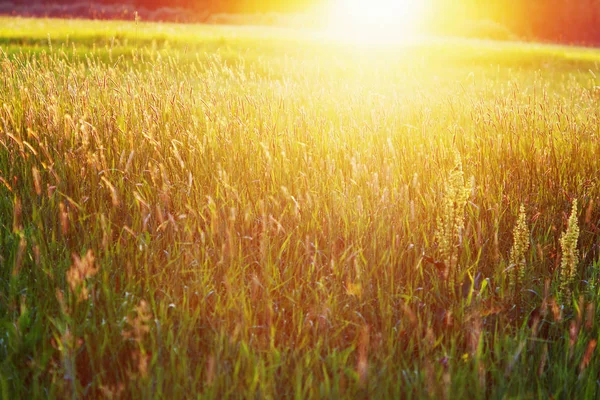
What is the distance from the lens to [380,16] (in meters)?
22.7

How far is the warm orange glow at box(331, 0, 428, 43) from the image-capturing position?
2195 cm

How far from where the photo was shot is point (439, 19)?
25.8 metres

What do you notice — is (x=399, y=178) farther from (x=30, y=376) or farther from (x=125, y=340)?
(x=30, y=376)

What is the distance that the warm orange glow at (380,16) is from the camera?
22.0 m

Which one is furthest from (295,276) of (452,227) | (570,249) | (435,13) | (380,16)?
(435,13)

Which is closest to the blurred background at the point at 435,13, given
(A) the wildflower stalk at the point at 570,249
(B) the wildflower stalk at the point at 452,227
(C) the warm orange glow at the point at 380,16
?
(C) the warm orange glow at the point at 380,16

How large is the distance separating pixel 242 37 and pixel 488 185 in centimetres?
1154

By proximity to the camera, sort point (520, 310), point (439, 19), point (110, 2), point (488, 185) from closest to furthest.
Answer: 1. point (520, 310)
2. point (488, 185)
3. point (439, 19)
4. point (110, 2)

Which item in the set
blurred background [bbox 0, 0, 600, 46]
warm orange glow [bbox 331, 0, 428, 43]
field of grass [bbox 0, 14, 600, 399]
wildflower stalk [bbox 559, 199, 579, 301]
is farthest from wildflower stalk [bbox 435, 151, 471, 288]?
blurred background [bbox 0, 0, 600, 46]

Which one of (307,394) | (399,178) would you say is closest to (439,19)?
(399,178)

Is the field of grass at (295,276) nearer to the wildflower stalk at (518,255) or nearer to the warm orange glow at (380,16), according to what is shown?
the wildflower stalk at (518,255)

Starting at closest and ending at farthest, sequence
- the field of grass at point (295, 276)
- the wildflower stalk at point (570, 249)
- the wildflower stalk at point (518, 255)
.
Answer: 1. the field of grass at point (295, 276)
2. the wildflower stalk at point (570, 249)
3. the wildflower stalk at point (518, 255)

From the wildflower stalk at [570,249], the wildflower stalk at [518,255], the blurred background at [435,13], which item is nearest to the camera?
the wildflower stalk at [570,249]

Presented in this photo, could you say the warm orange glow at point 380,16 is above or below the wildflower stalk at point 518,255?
above
